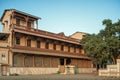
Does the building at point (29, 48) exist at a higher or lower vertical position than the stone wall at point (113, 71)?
higher

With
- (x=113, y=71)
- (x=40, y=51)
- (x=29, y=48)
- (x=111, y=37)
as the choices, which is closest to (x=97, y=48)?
(x=111, y=37)

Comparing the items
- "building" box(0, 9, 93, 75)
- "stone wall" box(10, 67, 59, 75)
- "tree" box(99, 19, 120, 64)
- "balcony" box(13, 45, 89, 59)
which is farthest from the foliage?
"stone wall" box(10, 67, 59, 75)

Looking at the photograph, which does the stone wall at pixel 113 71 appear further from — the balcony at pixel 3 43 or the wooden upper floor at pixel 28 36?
the balcony at pixel 3 43

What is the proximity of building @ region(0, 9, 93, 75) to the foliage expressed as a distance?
8260 mm

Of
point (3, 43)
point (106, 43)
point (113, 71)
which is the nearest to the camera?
point (113, 71)

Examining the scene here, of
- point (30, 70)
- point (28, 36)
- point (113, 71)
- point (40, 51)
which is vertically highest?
point (28, 36)

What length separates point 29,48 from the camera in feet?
145

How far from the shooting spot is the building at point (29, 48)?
134 feet

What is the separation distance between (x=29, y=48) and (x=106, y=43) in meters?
14.0

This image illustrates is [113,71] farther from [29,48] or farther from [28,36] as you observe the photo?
[28,36]

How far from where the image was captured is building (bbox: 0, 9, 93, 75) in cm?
4081

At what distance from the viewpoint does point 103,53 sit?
141 feet

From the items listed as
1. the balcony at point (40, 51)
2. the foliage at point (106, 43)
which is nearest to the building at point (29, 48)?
the balcony at point (40, 51)

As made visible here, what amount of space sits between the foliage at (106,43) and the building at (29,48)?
8.26 m
